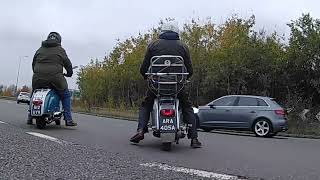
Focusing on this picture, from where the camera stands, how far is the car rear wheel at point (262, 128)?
18.1m

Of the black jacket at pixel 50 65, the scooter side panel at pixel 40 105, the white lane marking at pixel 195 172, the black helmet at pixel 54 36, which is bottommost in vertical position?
the white lane marking at pixel 195 172

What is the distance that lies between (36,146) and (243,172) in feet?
10.5

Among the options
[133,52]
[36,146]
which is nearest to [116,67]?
[133,52]

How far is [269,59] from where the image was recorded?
31641 mm

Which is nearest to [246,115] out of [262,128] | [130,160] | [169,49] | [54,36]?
[262,128]

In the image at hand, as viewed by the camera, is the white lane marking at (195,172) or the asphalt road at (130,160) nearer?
the asphalt road at (130,160)

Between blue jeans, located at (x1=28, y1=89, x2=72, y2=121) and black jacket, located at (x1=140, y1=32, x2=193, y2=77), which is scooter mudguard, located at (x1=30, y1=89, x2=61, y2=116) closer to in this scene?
blue jeans, located at (x1=28, y1=89, x2=72, y2=121)

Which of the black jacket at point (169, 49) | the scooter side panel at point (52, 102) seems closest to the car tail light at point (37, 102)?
the scooter side panel at point (52, 102)

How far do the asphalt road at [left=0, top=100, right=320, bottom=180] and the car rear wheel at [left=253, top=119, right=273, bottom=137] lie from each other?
26.3 feet

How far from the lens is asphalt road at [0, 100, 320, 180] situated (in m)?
6.28

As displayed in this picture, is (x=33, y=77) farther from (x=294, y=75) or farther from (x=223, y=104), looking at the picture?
(x=294, y=75)

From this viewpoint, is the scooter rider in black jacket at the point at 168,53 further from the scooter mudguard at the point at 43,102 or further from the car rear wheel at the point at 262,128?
the car rear wheel at the point at 262,128

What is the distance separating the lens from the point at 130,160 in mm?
7465

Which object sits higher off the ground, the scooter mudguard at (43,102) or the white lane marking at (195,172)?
the scooter mudguard at (43,102)
